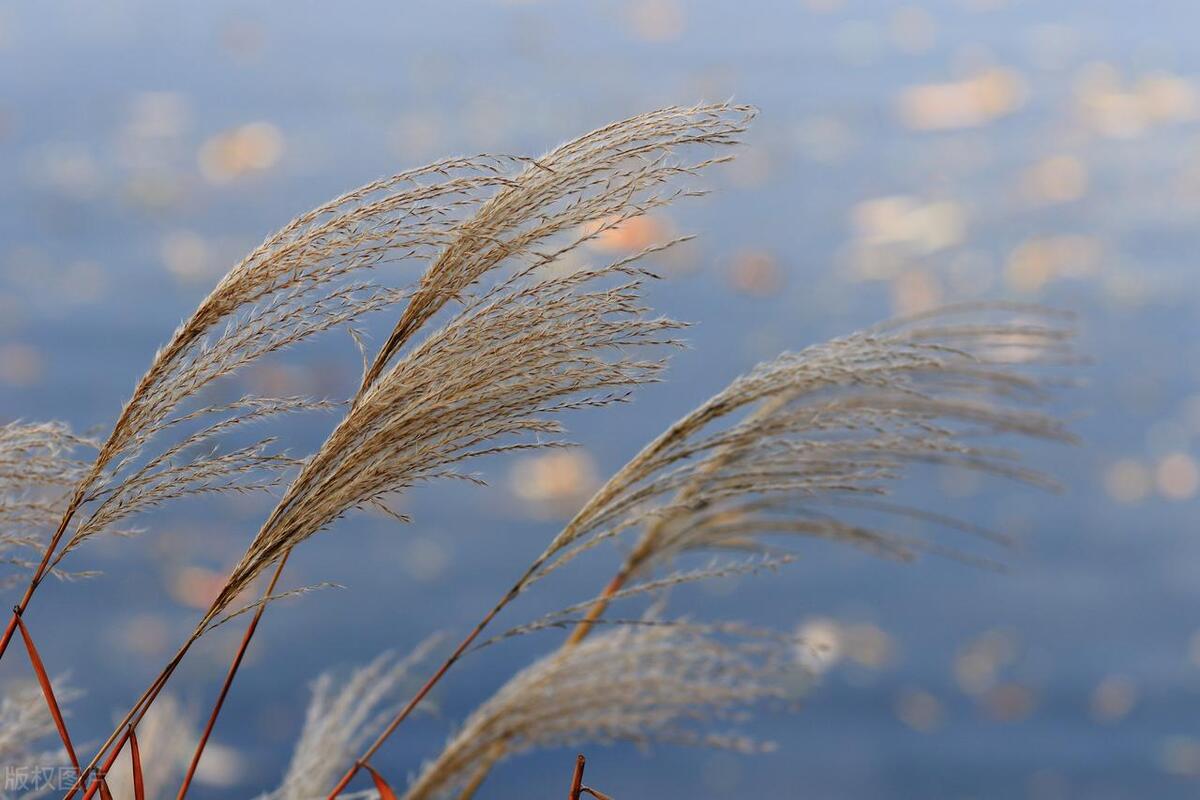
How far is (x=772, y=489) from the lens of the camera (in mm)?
1221

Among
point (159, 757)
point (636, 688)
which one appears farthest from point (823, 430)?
point (159, 757)

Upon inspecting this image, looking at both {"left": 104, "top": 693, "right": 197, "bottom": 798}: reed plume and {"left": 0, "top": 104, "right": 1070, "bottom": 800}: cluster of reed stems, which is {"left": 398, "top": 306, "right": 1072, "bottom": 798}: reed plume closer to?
{"left": 0, "top": 104, "right": 1070, "bottom": 800}: cluster of reed stems

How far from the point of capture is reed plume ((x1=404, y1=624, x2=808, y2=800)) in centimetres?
136

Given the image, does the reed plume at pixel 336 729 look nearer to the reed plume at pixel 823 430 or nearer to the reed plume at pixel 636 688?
the reed plume at pixel 636 688

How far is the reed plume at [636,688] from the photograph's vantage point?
4.48 feet

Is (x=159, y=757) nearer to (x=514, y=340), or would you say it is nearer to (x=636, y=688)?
(x=636, y=688)

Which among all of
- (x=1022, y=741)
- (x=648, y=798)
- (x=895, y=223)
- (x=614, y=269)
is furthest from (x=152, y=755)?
(x=895, y=223)

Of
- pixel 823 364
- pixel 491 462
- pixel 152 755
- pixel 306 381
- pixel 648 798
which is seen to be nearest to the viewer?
pixel 823 364

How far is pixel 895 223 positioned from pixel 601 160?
521 centimetres

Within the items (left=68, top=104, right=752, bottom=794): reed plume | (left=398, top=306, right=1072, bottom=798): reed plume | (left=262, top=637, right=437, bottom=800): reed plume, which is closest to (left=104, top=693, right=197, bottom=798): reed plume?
(left=262, top=637, right=437, bottom=800): reed plume

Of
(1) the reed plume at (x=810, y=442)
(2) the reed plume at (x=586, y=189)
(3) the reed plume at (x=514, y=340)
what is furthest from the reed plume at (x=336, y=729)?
(2) the reed plume at (x=586, y=189)

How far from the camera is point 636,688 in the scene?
1371 millimetres

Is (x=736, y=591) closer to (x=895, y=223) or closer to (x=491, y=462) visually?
(x=491, y=462)

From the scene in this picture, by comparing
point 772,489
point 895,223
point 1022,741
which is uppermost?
point 895,223
